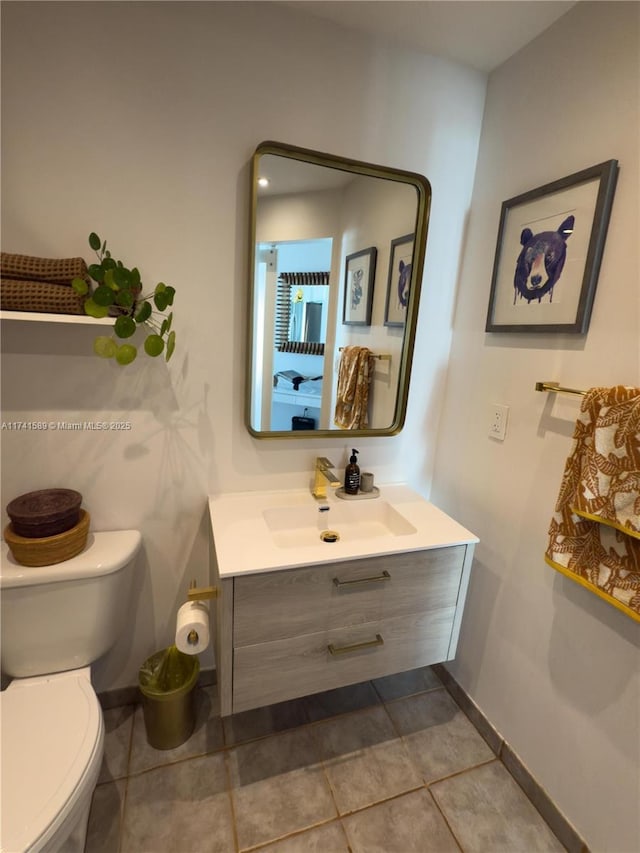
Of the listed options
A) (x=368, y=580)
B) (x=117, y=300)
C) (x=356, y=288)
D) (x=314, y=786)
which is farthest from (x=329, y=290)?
(x=314, y=786)

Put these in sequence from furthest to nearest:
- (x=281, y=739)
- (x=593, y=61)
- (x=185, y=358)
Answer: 1. (x=281, y=739)
2. (x=185, y=358)
3. (x=593, y=61)

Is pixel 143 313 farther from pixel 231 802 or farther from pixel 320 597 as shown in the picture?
pixel 231 802

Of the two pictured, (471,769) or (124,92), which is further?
(471,769)

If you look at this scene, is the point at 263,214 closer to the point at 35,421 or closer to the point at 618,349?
the point at 35,421

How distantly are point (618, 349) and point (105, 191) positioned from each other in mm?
1463

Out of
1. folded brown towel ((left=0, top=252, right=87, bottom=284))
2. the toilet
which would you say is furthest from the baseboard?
folded brown towel ((left=0, top=252, right=87, bottom=284))

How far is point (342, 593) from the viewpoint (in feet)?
3.91

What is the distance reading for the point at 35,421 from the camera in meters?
1.22

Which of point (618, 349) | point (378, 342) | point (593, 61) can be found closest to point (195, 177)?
point (378, 342)

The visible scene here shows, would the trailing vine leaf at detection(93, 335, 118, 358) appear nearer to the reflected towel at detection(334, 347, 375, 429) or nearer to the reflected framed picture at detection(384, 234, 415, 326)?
the reflected towel at detection(334, 347, 375, 429)

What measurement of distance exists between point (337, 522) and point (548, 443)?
0.76 m

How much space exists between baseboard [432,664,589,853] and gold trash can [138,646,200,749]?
1.04 metres

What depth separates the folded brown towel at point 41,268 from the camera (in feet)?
3.33

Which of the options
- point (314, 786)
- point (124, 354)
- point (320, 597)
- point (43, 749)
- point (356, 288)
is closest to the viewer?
point (43, 749)
